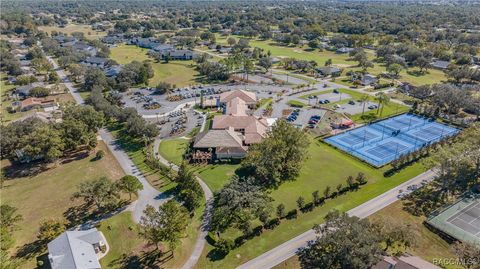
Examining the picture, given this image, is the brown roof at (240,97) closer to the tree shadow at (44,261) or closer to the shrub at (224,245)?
the shrub at (224,245)

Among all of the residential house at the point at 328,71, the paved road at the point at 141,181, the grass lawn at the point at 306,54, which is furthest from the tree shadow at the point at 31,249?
the grass lawn at the point at 306,54

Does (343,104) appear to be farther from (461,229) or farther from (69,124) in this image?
(69,124)

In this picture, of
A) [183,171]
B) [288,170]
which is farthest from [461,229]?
[183,171]

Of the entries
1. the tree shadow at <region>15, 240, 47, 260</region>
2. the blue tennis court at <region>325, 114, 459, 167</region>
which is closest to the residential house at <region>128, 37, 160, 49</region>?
the blue tennis court at <region>325, 114, 459, 167</region>

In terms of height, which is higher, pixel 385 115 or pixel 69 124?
pixel 69 124

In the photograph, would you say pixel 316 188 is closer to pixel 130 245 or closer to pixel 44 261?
pixel 130 245
